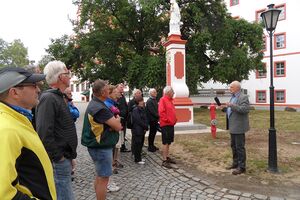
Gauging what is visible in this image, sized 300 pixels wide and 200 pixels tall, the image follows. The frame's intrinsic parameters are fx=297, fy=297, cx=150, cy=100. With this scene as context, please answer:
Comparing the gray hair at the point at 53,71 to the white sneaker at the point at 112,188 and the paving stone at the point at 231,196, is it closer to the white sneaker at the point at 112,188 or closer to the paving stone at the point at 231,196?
the white sneaker at the point at 112,188

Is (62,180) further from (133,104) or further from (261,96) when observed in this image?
(261,96)

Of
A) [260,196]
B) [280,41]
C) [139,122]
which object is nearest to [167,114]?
[139,122]

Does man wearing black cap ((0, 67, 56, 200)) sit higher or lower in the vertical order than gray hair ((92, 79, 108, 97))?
lower

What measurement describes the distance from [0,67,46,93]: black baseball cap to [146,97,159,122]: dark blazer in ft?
21.3

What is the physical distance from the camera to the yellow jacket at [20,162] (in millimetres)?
1464

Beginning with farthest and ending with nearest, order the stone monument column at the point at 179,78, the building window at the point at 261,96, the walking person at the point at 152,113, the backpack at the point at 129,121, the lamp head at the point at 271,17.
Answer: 1. the building window at the point at 261,96
2. the stone monument column at the point at 179,78
3. the walking person at the point at 152,113
4. the backpack at the point at 129,121
5. the lamp head at the point at 271,17

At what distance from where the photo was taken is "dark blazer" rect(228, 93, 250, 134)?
612 centimetres

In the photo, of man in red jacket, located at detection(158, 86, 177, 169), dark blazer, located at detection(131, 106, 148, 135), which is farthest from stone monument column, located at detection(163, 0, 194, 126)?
man in red jacket, located at detection(158, 86, 177, 169)

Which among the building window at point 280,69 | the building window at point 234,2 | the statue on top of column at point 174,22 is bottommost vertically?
the building window at point 280,69

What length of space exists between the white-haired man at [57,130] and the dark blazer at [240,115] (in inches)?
154

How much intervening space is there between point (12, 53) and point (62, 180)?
6228 cm

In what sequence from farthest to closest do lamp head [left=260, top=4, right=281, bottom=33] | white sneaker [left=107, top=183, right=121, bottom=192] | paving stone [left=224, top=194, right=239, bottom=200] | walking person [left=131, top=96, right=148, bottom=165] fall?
walking person [left=131, top=96, right=148, bottom=165] → lamp head [left=260, top=4, right=281, bottom=33] → white sneaker [left=107, top=183, right=121, bottom=192] → paving stone [left=224, top=194, right=239, bottom=200]

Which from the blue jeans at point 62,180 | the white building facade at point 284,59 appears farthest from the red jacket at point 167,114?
the white building facade at point 284,59

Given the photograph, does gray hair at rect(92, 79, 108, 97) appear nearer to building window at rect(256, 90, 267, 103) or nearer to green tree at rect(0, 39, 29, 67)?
building window at rect(256, 90, 267, 103)
